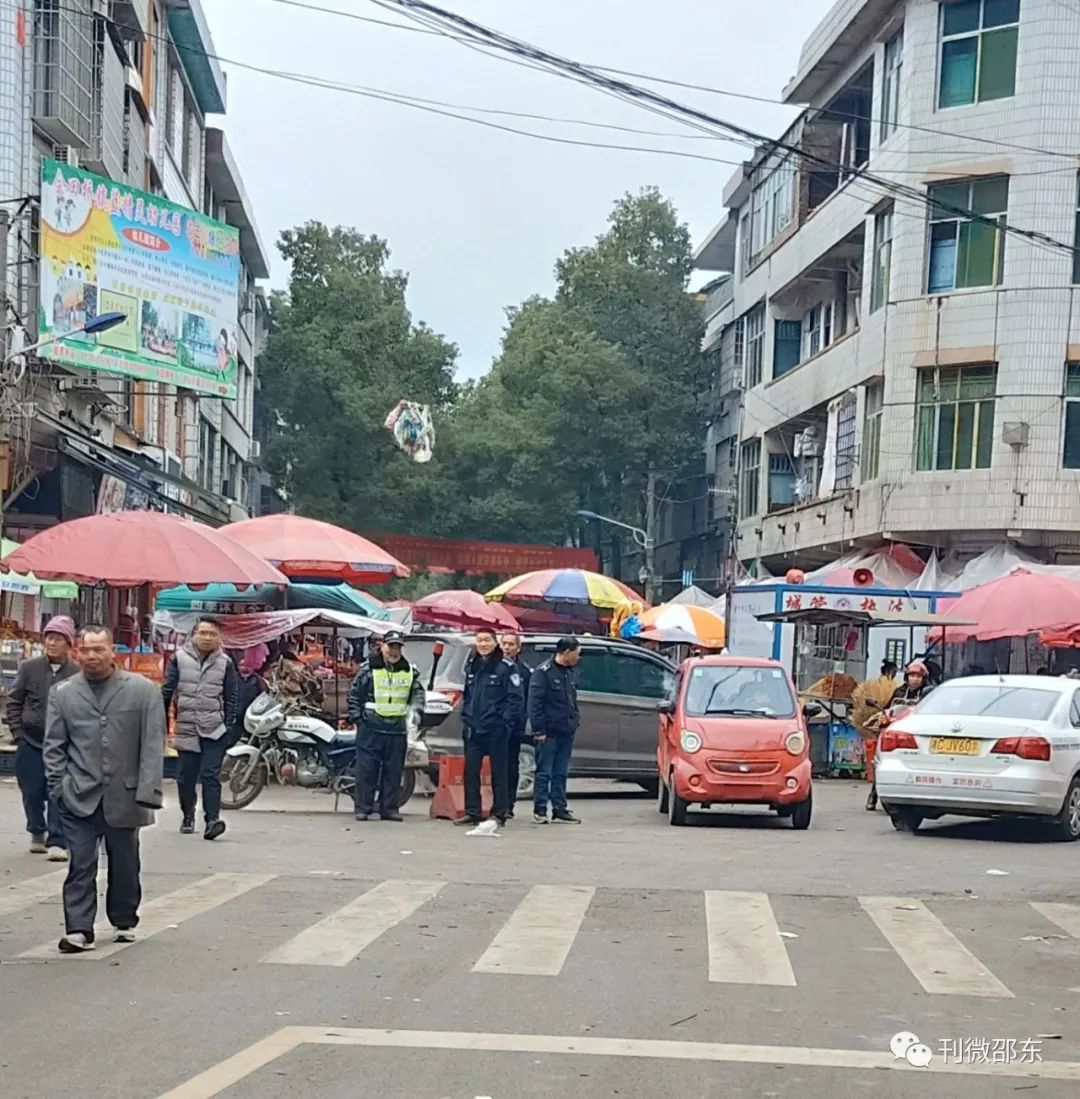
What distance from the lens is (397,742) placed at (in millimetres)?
15898

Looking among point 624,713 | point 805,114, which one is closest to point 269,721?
point 624,713

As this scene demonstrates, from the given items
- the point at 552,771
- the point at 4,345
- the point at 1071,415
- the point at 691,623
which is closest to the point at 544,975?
the point at 552,771

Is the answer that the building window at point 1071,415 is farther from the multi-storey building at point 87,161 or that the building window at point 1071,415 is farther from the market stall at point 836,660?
the multi-storey building at point 87,161

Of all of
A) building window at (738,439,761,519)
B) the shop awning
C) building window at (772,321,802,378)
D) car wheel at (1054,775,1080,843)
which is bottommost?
car wheel at (1054,775,1080,843)

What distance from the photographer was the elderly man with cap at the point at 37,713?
12.9 m

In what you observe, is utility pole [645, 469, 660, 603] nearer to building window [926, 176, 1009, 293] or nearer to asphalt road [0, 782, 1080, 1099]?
building window [926, 176, 1009, 293]

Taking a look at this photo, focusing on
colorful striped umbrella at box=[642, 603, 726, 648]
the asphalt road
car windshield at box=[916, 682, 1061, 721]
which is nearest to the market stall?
colorful striped umbrella at box=[642, 603, 726, 648]

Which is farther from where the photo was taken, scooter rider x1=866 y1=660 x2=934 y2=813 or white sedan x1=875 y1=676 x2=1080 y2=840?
scooter rider x1=866 y1=660 x2=934 y2=813

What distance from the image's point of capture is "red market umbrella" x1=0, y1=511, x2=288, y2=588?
18812 millimetres

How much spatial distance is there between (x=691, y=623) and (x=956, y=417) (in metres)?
6.45

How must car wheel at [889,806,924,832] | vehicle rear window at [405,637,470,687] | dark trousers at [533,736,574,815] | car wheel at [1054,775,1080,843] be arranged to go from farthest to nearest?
1. vehicle rear window at [405,637,470,687]
2. dark trousers at [533,736,574,815]
3. car wheel at [889,806,924,832]
4. car wheel at [1054,775,1080,843]

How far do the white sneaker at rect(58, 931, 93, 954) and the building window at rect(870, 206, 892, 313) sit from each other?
27.3 meters

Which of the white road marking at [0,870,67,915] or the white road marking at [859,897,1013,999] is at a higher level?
the white road marking at [859,897,1013,999]

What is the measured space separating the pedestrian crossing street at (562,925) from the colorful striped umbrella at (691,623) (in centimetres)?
1945
